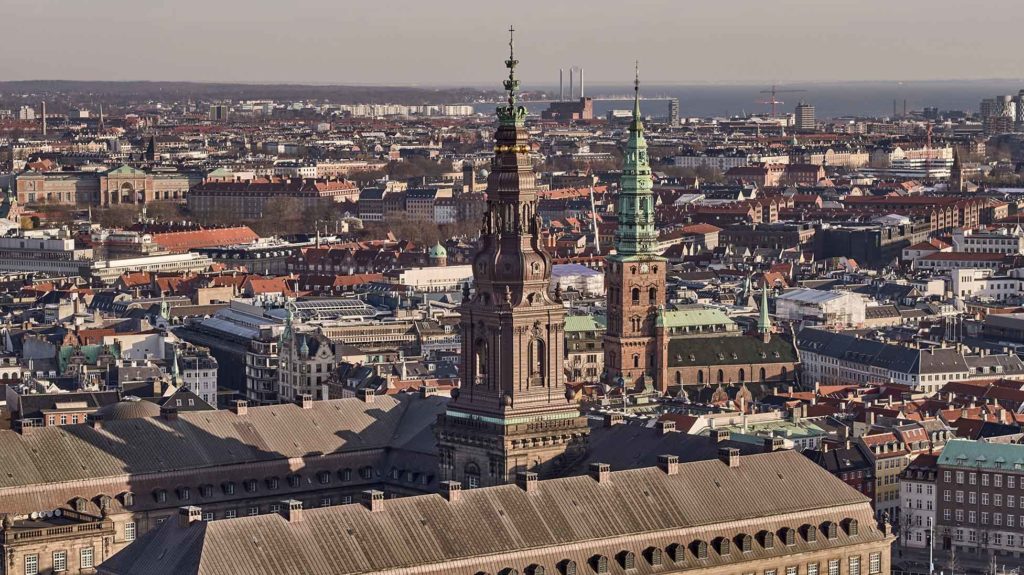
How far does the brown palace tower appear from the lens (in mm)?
87750

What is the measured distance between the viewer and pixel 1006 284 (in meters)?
190

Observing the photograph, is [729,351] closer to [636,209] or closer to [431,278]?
[636,209]

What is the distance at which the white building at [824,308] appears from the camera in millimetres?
166625

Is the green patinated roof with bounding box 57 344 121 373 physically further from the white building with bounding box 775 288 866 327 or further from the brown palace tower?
the brown palace tower

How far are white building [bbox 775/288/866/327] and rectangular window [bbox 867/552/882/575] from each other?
79331mm

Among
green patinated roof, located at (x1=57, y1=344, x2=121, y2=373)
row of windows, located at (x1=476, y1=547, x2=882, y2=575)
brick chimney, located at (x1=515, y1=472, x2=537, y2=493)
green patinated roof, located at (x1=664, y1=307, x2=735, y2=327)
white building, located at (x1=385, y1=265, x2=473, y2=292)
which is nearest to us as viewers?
row of windows, located at (x1=476, y1=547, x2=882, y2=575)

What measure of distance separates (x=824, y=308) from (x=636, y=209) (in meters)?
33.9

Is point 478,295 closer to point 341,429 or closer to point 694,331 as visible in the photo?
point 341,429

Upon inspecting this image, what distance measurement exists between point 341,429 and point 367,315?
212ft

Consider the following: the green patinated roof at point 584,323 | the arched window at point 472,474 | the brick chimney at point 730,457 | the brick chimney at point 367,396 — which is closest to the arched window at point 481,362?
the arched window at point 472,474

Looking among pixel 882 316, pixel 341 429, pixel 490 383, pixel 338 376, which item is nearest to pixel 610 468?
pixel 490 383

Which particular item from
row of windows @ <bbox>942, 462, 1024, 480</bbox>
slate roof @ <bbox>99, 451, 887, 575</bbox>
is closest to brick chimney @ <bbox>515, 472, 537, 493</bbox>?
slate roof @ <bbox>99, 451, 887, 575</bbox>

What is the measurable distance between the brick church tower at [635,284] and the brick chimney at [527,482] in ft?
182

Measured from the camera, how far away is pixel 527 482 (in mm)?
79812
